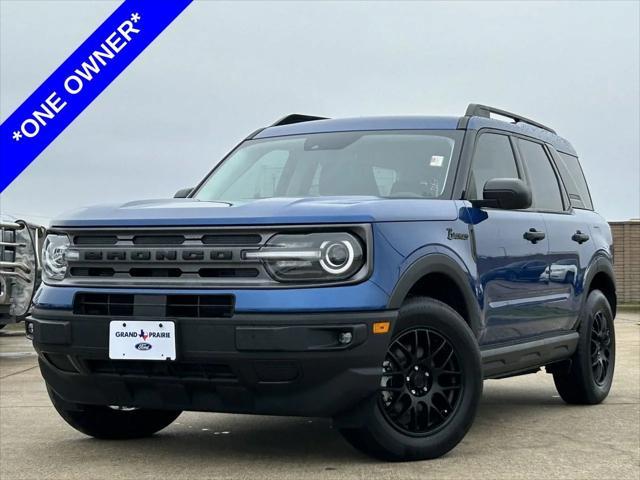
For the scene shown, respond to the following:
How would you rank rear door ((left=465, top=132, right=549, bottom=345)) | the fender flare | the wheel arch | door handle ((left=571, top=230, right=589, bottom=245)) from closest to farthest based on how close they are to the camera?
the fender flare < rear door ((left=465, top=132, right=549, bottom=345)) < door handle ((left=571, top=230, right=589, bottom=245)) < the wheel arch

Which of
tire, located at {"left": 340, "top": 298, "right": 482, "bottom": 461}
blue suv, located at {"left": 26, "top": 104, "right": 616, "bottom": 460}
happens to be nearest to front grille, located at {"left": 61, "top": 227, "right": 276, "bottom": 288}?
blue suv, located at {"left": 26, "top": 104, "right": 616, "bottom": 460}

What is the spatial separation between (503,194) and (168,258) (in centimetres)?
187

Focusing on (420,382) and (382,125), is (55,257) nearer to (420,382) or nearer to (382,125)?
(420,382)

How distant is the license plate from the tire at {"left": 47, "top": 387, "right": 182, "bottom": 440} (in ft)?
2.86

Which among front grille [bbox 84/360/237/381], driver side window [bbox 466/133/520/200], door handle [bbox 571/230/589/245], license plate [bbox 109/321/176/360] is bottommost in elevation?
front grille [bbox 84/360/237/381]

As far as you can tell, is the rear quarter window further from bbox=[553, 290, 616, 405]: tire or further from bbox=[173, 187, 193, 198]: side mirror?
bbox=[173, 187, 193, 198]: side mirror

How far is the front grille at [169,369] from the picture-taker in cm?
465

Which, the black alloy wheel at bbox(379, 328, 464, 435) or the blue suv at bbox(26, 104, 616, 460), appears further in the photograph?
the black alloy wheel at bbox(379, 328, 464, 435)

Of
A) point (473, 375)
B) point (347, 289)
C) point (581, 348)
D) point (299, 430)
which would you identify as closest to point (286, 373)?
point (347, 289)

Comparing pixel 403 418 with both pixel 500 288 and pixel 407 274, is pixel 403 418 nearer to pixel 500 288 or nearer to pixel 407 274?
pixel 407 274

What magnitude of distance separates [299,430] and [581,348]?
2242 millimetres

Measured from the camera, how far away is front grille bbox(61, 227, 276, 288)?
4.64 m

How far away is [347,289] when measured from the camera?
456 centimetres

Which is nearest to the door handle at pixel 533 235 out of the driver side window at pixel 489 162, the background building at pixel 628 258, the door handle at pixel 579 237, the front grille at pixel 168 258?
the driver side window at pixel 489 162
